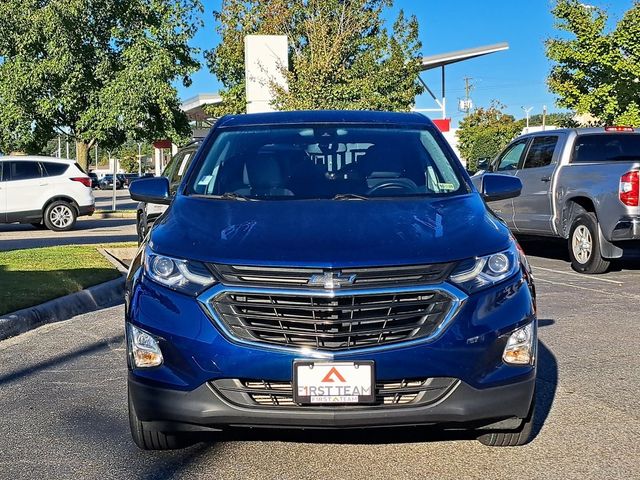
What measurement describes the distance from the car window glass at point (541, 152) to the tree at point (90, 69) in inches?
643

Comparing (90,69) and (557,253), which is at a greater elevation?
(90,69)

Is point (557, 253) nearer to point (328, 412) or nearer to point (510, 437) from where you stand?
point (510, 437)

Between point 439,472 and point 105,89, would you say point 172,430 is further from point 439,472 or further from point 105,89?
point 105,89

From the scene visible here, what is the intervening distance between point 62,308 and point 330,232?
5.35 meters

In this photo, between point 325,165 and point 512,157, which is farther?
point 512,157

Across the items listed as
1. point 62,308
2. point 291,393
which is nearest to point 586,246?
point 62,308

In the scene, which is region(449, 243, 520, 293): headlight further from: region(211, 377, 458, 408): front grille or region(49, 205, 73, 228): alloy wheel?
region(49, 205, 73, 228): alloy wheel

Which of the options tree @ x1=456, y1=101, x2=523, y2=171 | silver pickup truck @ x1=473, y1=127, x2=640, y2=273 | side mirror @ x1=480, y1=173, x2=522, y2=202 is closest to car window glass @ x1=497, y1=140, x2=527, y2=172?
silver pickup truck @ x1=473, y1=127, x2=640, y2=273

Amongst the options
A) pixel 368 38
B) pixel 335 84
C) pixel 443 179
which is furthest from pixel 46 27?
pixel 443 179

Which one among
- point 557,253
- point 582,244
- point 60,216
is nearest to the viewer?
point 582,244

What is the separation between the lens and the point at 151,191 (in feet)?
17.4

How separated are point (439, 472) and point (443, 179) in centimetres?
182

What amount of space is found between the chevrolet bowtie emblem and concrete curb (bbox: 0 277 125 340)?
465cm

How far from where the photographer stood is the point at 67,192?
2128 cm
